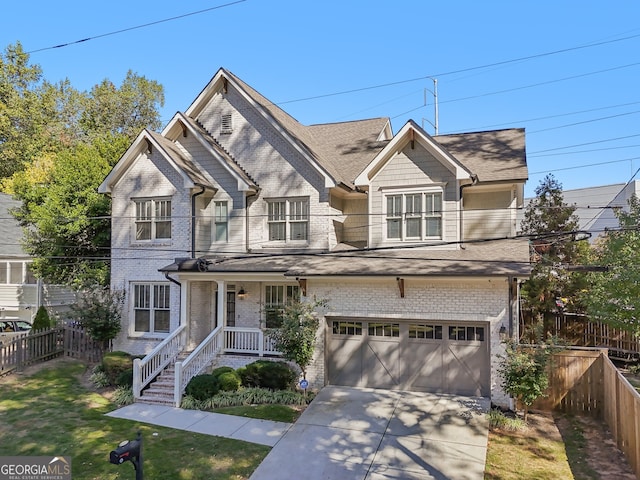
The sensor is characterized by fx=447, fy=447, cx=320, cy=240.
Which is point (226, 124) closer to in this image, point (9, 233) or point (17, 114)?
point (9, 233)

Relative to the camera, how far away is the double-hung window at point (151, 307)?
1734 centimetres

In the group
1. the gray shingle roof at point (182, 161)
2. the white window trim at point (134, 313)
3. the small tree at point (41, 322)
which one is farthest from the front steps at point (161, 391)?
the small tree at point (41, 322)

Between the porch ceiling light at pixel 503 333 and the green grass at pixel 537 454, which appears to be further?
the porch ceiling light at pixel 503 333

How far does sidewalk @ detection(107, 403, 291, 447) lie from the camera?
10.9m

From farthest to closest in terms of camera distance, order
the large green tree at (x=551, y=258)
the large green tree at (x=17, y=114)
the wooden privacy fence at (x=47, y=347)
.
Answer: the large green tree at (x=17, y=114), the large green tree at (x=551, y=258), the wooden privacy fence at (x=47, y=347)

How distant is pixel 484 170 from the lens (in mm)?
15898

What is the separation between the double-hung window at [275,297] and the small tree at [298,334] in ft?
6.60

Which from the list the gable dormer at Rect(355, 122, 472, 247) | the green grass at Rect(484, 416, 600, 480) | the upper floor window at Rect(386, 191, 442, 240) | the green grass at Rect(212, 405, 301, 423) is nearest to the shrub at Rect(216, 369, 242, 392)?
the green grass at Rect(212, 405, 301, 423)

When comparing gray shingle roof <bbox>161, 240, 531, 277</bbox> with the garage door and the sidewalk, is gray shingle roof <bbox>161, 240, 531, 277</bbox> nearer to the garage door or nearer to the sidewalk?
the garage door

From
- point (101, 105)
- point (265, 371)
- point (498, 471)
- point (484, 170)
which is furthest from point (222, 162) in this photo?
point (101, 105)

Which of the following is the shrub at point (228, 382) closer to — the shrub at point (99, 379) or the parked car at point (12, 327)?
the shrub at point (99, 379)

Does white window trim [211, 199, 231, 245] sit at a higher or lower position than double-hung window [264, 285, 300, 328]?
higher

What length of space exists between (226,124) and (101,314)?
8.82m

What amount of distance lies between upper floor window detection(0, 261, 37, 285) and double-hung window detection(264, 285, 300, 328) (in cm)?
1941
